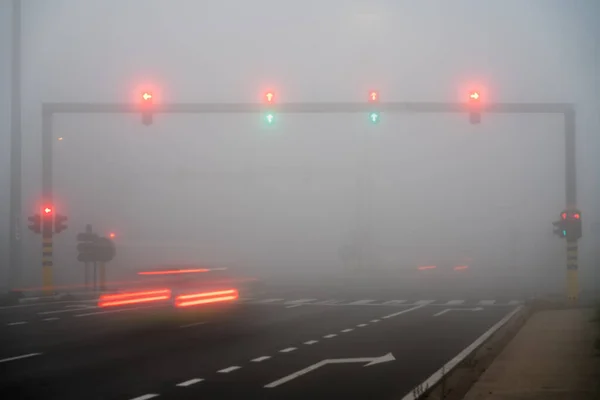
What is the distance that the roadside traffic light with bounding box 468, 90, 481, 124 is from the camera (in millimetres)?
28984

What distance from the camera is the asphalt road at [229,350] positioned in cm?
1305

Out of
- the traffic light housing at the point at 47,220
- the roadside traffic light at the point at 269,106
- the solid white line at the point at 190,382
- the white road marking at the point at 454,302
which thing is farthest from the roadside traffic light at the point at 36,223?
the solid white line at the point at 190,382

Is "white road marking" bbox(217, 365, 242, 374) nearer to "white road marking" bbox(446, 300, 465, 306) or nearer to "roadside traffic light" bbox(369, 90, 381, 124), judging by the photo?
"roadside traffic light" bbox(369, 90, 381, 124)

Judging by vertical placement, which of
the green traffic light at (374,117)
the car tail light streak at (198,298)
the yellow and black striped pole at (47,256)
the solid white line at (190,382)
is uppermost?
the green traffic light at (374,117)

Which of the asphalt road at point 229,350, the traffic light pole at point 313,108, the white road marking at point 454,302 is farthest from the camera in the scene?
the white road marking at point 454,302

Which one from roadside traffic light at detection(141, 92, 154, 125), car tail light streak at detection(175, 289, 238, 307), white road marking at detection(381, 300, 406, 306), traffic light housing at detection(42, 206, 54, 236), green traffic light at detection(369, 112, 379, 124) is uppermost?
roadside traffic light at detection(141, 92, 154, 125)

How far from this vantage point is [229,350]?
18250 millimetres

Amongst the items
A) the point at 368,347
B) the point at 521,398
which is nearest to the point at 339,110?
the point at 368,347

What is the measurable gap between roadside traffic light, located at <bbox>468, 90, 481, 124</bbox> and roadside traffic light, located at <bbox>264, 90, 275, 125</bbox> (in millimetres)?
6315

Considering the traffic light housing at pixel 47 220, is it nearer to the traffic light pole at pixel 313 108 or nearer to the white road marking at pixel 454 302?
the traffic light pole at pixel 313 108

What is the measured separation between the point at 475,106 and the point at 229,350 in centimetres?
1420

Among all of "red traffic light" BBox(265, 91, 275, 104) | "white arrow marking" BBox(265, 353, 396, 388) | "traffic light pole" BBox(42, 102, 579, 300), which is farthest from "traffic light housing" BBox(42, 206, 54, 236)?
"white arrow marking" BBox(265, 353, 396, 388)

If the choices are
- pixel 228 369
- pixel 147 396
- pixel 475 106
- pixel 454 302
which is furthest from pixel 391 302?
pixel 147 396

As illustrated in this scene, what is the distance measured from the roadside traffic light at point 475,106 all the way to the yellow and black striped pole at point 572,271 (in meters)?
8.02
